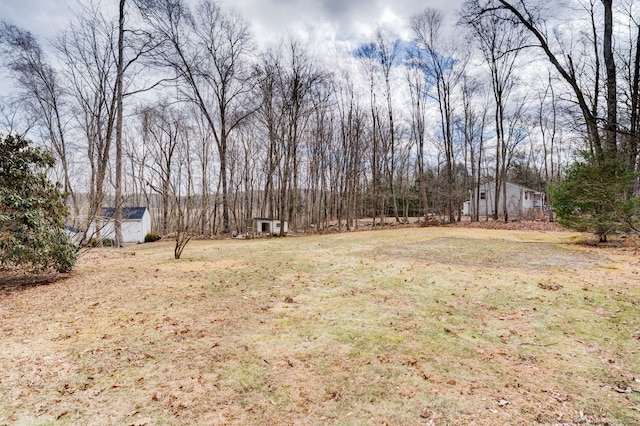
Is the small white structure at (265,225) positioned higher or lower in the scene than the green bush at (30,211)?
lower

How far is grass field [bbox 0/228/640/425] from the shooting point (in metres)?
2.25

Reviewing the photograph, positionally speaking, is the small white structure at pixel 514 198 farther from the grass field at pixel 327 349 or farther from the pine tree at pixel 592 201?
the grass field at pixel 327 349

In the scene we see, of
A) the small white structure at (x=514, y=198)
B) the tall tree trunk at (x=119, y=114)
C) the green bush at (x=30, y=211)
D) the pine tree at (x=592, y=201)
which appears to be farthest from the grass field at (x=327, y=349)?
the small white structure at (x=514, y=198)

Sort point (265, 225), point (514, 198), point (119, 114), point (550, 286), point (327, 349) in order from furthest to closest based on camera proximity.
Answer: point (514, 198), point (265, 225), point (119, 114), point (550, 286), point (327, 349)

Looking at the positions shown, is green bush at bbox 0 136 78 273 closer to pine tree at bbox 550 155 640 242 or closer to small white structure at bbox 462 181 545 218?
pine tree at bbox 550 155 640 242

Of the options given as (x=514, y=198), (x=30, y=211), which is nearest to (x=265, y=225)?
(x=30, y=211)

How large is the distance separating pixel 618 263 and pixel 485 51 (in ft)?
58.9

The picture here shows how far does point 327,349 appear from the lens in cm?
319

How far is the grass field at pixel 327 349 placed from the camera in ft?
7.37

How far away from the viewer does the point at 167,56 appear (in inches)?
674

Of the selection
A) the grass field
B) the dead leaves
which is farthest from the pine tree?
the dead leaves

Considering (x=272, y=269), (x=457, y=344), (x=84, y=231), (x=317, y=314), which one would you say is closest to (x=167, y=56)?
(x=84, y=231)

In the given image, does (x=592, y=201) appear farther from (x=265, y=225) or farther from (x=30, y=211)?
(x=265, y=225)

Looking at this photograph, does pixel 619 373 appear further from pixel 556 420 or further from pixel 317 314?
pixel 317 314
